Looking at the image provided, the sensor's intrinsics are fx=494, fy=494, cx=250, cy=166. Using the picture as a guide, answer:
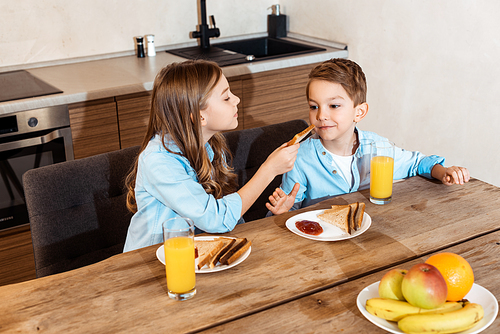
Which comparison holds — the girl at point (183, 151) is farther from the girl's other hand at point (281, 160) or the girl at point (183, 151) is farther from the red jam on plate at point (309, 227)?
the red jam on plate at point (309, 227)

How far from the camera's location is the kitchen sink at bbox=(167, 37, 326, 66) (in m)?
2.74

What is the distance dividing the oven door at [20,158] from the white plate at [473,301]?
1.70 metres

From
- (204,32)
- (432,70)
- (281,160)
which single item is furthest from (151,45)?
(281,160)

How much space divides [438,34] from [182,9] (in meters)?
1.52

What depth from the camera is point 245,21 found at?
3.29 m

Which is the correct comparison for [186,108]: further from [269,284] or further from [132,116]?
[132,116]

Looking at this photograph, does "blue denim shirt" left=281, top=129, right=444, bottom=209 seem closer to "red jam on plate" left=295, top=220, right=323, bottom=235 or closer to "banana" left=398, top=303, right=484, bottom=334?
"red jam on plate" left=295, top=220, right=323, bottom=235

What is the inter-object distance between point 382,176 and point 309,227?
0.29m

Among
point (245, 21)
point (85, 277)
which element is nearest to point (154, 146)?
point (85, 277)

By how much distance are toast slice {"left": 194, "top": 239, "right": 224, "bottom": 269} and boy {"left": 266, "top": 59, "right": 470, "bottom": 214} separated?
518 mm

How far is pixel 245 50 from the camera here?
10.8 ft

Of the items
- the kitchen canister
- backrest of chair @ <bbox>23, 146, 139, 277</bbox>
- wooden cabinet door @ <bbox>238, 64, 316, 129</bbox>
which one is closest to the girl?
backrest of chair @ <bbox>23, 146, 139, 277</bbox>

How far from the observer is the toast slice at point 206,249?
111cm

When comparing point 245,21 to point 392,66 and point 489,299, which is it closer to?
point 392,66
